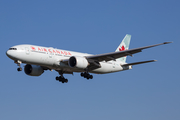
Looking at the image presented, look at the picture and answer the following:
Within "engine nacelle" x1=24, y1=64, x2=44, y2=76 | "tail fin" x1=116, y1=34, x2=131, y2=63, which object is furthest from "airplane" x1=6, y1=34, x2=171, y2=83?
"tail fin" x1=116, y1=34, x2=131, y2=63

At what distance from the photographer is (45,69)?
160 feet

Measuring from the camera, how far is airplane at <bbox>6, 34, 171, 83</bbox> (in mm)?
41562

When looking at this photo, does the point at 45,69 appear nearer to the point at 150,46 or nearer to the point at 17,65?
the point at 17,65

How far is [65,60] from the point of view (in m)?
44.1

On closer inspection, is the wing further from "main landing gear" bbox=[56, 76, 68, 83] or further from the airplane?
"main landing gear" bbox=[56, 76, 68, 83]

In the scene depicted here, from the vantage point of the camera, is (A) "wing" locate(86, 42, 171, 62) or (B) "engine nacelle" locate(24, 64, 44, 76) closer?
(A) "wing" locate(86, 42, 171, 62)

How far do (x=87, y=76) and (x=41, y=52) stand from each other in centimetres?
795

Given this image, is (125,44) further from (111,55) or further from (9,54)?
(9,54)

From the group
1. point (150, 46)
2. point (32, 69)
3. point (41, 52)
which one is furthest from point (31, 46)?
point (150, 46)

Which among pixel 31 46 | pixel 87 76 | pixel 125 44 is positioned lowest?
pixel 87 76

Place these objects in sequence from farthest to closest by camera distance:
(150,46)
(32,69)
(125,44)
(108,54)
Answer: (125,44)
(32,69)
(108,54)
(150,46)

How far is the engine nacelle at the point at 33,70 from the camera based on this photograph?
47562 mm

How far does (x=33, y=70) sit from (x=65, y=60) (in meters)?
6.03

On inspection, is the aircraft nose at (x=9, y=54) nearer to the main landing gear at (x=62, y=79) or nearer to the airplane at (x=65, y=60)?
the airplane at (x=65, y=60)
